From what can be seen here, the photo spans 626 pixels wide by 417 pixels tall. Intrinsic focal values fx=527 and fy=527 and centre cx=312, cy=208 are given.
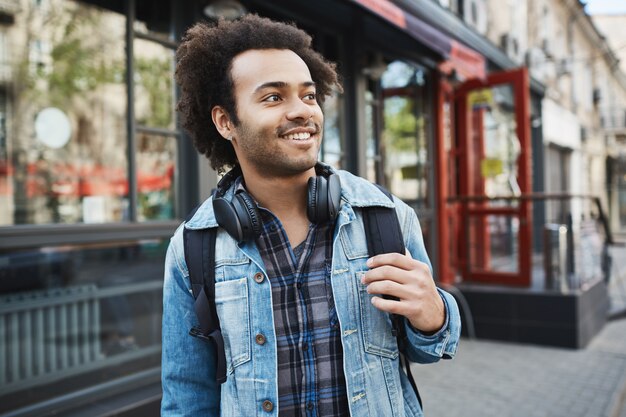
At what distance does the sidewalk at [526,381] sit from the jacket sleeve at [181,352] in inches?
121

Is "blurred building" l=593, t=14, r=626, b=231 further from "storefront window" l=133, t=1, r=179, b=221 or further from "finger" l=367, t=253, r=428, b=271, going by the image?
"finger" l=367, t=253, r=428, b=271

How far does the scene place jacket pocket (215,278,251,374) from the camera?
1.44 m

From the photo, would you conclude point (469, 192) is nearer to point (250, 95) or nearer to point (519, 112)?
point (519, 112)

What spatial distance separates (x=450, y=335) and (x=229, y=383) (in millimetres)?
621

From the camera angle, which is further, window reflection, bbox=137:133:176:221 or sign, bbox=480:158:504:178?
sign, bbox=480:158:504:178

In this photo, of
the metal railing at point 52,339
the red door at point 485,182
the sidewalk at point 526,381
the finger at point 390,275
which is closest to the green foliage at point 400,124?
the red door at point 485,182

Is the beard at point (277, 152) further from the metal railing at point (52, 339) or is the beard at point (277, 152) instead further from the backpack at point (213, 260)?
the metal railing at point (52, 339)

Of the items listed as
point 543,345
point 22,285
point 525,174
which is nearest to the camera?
point 22,285

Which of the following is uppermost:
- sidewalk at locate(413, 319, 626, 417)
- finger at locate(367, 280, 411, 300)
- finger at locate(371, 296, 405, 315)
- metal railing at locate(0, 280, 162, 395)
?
finger at locate(367, 280, 411, 300)

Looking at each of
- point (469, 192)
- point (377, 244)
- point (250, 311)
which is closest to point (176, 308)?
point (250, 311)

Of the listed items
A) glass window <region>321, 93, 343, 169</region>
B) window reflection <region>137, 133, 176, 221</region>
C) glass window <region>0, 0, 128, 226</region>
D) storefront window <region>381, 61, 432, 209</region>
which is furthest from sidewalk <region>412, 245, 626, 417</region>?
glass window <region>0, 0, 128, 226</region>

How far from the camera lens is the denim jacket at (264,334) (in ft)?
4.64

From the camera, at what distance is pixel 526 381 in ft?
15.9

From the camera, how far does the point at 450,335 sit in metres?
1.42
